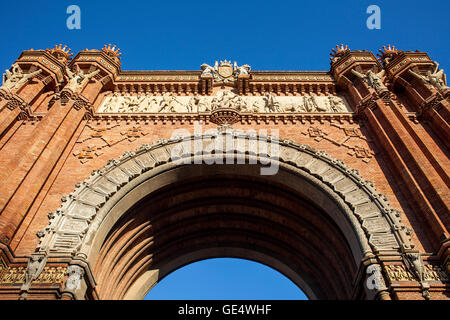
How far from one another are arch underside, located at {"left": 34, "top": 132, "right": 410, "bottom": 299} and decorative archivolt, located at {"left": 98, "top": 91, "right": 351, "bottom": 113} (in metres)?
2.16

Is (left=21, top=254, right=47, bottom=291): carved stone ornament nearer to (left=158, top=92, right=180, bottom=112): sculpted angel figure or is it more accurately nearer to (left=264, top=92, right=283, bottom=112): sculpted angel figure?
(left=158, top=92, right=180, bottom=112): sculpted angel figure

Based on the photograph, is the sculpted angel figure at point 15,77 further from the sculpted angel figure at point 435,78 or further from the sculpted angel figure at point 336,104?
the sculpted angel figure at point 435,78

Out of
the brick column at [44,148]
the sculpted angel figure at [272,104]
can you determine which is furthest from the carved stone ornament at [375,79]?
the brick column at [44,148]

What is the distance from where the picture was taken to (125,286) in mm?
11047

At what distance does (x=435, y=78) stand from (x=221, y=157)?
7.70 meters

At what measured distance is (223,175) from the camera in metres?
11.3

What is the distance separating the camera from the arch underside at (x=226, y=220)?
8633 mm

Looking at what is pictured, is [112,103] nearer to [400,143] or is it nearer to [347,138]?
[347,138]

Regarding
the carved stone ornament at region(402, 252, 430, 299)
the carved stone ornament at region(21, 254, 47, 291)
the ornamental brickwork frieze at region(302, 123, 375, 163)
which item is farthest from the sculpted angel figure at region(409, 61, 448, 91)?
the carved stone ornament at region(21, 254, 47, 291)

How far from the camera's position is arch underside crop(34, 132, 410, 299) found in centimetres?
863
